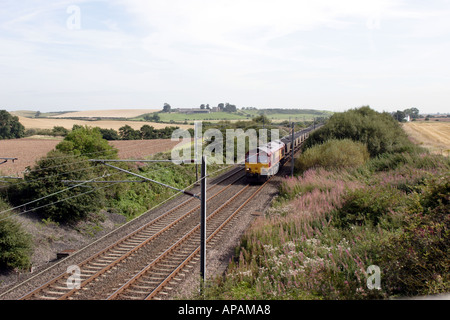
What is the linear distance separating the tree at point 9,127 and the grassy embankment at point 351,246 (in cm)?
5680

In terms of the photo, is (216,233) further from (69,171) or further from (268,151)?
(268,151)

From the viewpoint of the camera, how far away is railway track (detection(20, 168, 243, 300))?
1110 cm

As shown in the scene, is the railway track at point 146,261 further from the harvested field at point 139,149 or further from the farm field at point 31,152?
the harvested field at point 139,149

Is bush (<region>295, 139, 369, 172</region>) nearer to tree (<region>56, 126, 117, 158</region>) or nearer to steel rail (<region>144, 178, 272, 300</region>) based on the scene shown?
steel rail (<region>144, 178, 272, 300</region>)

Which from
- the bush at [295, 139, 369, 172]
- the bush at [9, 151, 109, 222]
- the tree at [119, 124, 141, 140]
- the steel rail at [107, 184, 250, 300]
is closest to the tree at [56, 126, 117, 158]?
the bush at [9, 151, 109, 222]

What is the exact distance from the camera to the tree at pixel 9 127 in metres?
57.9

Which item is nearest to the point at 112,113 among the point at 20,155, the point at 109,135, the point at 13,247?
the point at 109,135

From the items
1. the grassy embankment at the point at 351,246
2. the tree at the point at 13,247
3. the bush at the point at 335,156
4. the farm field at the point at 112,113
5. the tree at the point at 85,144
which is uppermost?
the farm field at the point at 112,113

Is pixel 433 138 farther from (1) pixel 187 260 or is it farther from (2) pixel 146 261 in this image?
(2) pixel 146 261

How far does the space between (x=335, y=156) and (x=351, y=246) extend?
1614 cm

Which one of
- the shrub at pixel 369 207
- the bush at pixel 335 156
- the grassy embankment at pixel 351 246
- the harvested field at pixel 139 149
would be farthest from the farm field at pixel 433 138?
the harvested field at pixel 139 149

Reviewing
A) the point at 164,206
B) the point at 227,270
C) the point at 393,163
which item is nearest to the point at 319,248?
the point at 227,270

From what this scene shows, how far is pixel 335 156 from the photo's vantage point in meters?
25.9

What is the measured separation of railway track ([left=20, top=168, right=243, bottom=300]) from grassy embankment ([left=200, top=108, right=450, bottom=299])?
468cm
